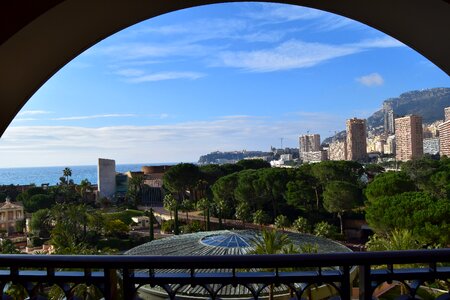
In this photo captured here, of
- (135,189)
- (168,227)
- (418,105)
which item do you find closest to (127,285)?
(168,227)

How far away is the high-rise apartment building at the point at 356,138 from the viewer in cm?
7169

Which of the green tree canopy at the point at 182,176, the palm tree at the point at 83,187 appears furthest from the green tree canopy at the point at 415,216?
the palm tree at the point at 83,187

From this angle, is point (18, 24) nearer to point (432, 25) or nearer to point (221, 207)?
point (432, 25)

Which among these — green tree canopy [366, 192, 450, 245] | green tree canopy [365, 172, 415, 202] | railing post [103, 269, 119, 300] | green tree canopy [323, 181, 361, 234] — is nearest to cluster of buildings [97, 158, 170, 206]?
green tree canopy [323, 181, 361, 234]

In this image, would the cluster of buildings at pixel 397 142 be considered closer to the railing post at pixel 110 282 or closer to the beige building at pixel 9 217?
the beige building at pixel 9 217

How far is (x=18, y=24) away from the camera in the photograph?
1.49 meters

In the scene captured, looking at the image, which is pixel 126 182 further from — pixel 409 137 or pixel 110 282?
pixel 110 282

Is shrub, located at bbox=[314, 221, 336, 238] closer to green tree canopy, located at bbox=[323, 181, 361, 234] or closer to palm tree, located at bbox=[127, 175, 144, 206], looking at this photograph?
green tree canopy, located at bbox=[323, 181, 361, 234]

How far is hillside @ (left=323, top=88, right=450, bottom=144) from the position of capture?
131738 mm

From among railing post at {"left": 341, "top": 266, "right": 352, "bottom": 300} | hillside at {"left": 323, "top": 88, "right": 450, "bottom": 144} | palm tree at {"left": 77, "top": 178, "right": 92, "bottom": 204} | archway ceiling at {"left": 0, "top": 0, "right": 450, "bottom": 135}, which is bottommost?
palm tree at {"left": 77, "top": 178, "right": 92, "bottom": 204}

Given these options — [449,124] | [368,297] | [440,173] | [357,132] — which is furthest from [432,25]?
[357,132]

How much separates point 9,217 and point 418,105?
147 m

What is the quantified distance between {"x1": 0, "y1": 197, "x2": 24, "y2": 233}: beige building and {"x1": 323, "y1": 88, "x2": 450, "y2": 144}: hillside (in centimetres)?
10543

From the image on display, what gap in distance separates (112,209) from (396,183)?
2524cm
